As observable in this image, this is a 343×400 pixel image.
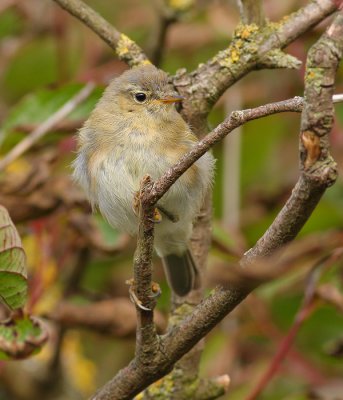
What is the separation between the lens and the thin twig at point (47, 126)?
10.8 ft

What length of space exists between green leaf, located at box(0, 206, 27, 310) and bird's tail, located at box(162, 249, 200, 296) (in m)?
0.76

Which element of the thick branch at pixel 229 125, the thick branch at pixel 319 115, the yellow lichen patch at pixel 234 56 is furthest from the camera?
the yellow lichen patch at pixel 234 56

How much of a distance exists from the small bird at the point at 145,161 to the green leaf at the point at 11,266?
0.72 metres

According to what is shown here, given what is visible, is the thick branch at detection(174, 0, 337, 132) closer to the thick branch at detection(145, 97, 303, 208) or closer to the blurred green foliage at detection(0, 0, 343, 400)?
the blurred green foliage at detection(0, 0, 343, 400)

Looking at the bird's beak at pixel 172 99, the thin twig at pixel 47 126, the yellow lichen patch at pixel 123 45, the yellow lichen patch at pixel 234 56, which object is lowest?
the thin twig at pixel 47 126

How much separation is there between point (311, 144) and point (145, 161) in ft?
4.86

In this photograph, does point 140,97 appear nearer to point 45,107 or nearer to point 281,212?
point 45,107

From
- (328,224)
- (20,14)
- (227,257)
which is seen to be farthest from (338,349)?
(20,14)

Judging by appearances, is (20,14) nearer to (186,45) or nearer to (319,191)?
(186,45)

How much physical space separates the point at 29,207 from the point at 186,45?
177 cm

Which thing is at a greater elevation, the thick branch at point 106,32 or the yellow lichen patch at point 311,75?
the yellow lichen patch at point 311,75

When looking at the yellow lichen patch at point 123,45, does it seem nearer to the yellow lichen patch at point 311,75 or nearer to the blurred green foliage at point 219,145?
the blurred green foliage at point 219,145

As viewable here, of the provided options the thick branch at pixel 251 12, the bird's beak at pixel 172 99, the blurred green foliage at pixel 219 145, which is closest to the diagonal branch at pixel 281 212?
the bird's beak at pixel 172 99

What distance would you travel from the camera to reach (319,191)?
5.72ft
